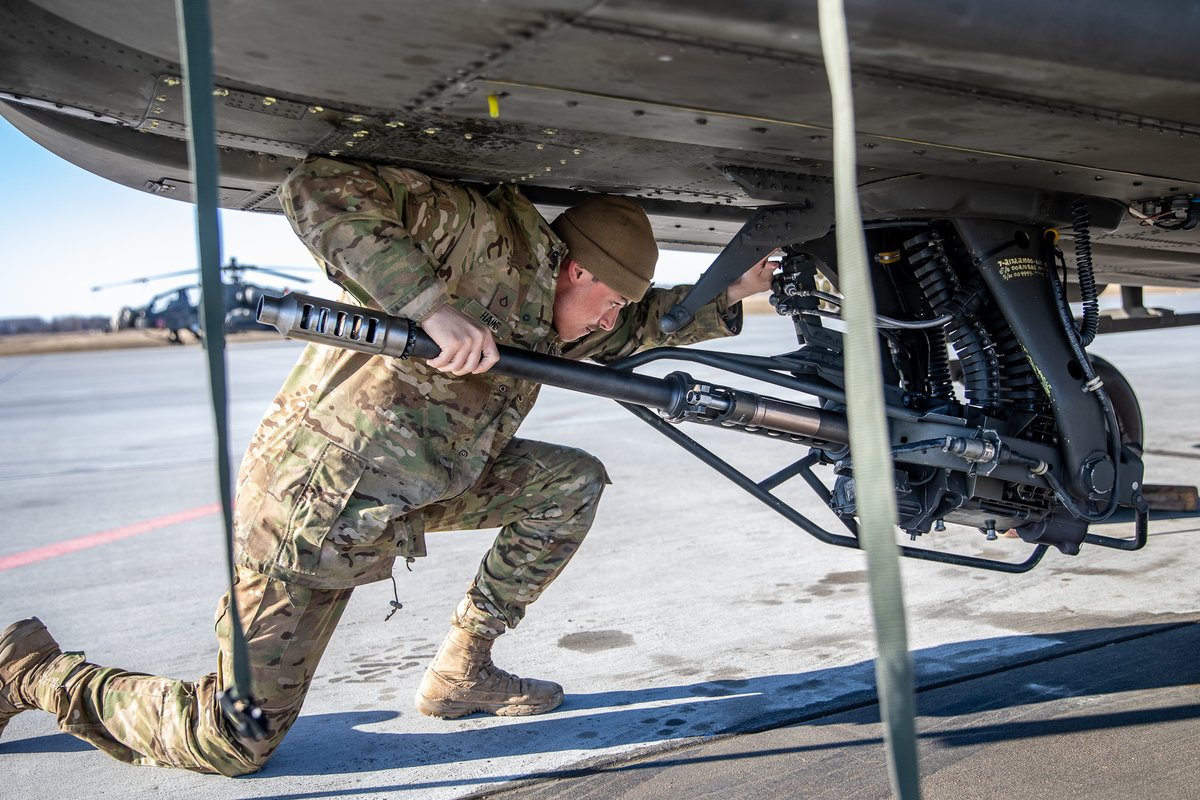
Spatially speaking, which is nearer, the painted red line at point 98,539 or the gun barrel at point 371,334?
the gun barrel at point 371,334

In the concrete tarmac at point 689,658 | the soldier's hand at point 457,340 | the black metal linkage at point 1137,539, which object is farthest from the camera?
the black metal linkage at point 1137,539

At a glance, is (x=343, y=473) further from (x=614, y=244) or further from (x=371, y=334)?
(x=614, y=244)

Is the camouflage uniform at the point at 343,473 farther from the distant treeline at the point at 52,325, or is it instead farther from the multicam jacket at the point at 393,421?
the distant treeline at the point at 52,325

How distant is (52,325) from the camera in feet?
288

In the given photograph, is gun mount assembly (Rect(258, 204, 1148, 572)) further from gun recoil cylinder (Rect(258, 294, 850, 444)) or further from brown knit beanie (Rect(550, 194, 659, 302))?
brown knit beanie (Rect(550, 194, 659, 302))

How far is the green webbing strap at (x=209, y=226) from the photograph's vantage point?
1165 millimetres

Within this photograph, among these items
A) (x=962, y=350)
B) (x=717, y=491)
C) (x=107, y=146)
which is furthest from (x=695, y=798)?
(x=717, y=491)

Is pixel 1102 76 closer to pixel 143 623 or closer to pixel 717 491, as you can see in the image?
pixel 143 623

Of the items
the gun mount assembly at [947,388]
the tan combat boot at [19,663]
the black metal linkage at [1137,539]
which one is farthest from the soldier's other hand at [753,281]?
the tan combat boot at [19,663]

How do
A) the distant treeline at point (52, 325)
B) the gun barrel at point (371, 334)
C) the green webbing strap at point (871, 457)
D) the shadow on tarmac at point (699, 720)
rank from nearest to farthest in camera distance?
the green webbing strap at point (871, 457), the gun barrel at point (371, 334), the shadow on tarmac at point (699, 720), the distant treeline at point (52, 325)

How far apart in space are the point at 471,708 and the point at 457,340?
48.5 inches

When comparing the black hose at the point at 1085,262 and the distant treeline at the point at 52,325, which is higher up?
the distant treeline at the point at 52,325

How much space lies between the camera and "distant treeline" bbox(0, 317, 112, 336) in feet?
280

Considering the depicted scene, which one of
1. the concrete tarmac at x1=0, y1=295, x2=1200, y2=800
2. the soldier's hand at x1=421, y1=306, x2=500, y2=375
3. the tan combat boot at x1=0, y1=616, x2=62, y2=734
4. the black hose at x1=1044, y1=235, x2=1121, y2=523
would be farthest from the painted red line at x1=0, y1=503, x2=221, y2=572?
the black hose at x1=1044, y1=235, x2=1121, y2=523
